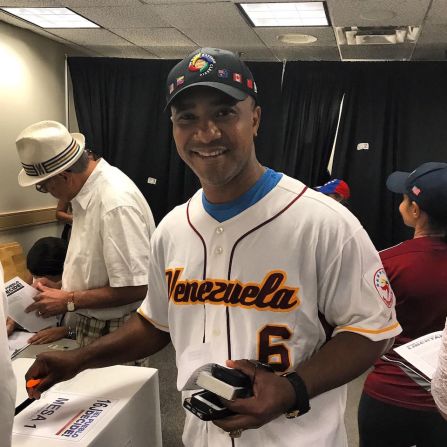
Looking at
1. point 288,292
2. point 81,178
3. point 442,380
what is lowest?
point 442,380

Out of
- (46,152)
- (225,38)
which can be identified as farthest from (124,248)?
(225,38)

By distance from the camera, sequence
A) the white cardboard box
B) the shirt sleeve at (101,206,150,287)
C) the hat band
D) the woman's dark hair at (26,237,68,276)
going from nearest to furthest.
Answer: the white cardboard box, the shirt sleeve at (101,206,150,287), the hat band, the woman's dark hair at (26,237,68,276)

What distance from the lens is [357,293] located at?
2.83 feet

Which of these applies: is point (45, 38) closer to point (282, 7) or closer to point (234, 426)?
point (282, 7)

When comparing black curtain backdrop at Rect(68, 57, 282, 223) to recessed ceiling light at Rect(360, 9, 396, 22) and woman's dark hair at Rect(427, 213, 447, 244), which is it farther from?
woman's dark hair at Rect(427, 213, 447, 244)

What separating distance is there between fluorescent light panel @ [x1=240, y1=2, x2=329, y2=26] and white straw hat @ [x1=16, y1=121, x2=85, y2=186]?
1.78 m

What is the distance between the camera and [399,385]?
4.61ft

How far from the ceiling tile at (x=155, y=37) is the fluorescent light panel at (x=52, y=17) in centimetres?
28

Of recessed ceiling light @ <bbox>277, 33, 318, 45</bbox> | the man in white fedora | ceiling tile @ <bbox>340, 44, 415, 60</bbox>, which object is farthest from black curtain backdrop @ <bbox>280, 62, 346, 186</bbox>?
the man in white fedora

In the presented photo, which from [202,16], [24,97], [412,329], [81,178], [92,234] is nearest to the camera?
[412,329]

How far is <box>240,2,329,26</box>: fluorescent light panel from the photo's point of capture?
9.78 ft

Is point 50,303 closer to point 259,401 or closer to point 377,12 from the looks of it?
point 259,401

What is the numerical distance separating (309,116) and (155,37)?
148 cm

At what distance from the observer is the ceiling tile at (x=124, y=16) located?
10.5ft
